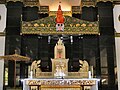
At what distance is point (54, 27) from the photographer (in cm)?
1123

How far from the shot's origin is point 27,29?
440 inches

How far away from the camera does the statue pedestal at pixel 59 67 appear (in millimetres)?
10477

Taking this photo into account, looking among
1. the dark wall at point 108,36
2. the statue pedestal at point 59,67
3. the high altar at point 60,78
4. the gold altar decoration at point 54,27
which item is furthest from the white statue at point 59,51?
the dark wall at point 108,36

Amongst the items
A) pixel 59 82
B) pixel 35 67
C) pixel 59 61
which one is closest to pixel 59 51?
pixel 59 61

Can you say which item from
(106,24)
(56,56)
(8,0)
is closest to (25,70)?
(56,56)

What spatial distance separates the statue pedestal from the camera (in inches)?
412

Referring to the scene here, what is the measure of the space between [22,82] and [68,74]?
1.86 meters

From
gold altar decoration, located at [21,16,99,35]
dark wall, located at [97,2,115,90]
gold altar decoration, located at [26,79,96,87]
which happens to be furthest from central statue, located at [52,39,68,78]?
dark wall, located at [97,2,115,90]

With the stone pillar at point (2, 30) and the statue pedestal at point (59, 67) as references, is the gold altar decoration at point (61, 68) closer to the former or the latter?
the statue pedestal at point (59, 67)

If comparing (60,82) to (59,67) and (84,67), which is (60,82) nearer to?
(59,67)

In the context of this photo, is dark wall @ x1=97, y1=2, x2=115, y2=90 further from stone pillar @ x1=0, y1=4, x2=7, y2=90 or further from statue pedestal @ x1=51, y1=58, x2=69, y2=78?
stone pillar @ x1=0, y1=4, x2=7, y2=90

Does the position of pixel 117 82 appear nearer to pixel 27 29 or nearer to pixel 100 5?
pixel 100 5

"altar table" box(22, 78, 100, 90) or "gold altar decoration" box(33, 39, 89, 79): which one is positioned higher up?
"gold altar decoration" box(33, 39, 89, 79)

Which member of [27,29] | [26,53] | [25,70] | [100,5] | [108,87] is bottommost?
[108,87]
